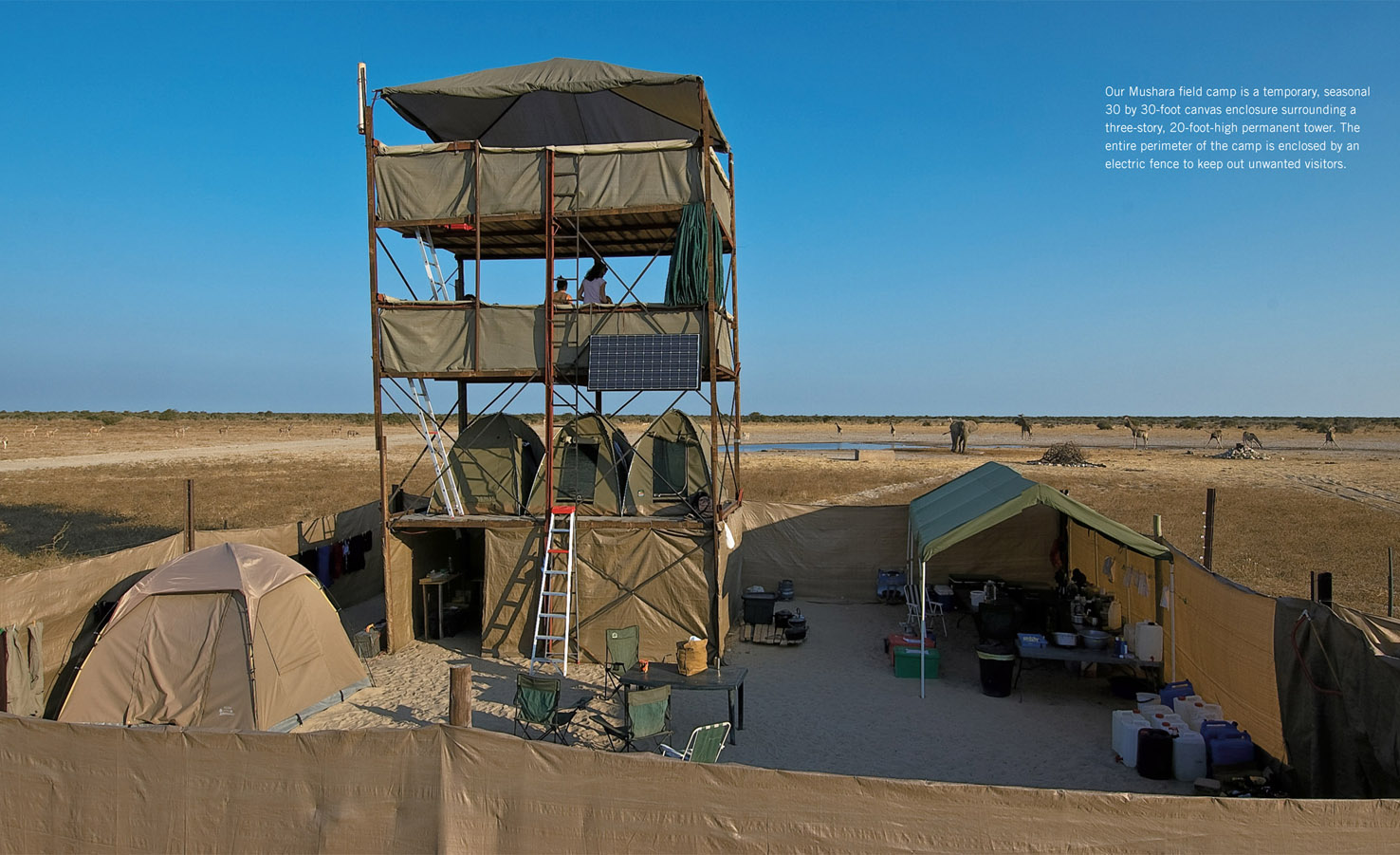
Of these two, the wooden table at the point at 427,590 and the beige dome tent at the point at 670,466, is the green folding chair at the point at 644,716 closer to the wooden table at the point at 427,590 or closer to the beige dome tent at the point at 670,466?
the beige dome tent at the point at 670,466

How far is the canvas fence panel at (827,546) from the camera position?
17.8 m

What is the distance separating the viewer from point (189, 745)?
5.50m

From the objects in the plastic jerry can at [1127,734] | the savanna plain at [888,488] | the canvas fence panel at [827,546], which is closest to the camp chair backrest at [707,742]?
the plastic jerry can at [1127,734]

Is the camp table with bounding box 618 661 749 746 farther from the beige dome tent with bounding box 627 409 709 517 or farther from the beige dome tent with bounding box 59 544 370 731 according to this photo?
the beige dome tent with bounding box 59 544 370 731

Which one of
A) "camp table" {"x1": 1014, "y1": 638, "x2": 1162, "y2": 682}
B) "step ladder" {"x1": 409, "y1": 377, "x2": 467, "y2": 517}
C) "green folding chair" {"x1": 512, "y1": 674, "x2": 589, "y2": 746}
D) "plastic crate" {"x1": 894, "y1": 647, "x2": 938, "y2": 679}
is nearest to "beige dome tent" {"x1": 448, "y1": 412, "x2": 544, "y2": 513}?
"step ladder" {"x1": 409, "y1": 377, "x2": 467, "y2": 517}

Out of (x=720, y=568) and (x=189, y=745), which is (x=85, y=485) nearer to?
(x=720, y=568)

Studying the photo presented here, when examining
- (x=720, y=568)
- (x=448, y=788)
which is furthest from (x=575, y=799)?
(x=720, y=568)

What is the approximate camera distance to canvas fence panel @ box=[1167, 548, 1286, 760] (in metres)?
8.13

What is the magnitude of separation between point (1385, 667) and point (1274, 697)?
7.06ft

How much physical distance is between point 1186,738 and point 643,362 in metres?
8.77

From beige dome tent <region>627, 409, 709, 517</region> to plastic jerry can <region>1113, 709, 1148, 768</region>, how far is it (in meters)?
7.31

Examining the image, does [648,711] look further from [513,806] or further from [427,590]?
[427,590]

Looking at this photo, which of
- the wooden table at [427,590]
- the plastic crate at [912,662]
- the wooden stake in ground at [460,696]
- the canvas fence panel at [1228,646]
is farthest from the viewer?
the wooden table at [427,590]

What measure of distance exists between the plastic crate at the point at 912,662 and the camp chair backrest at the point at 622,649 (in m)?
4.13
